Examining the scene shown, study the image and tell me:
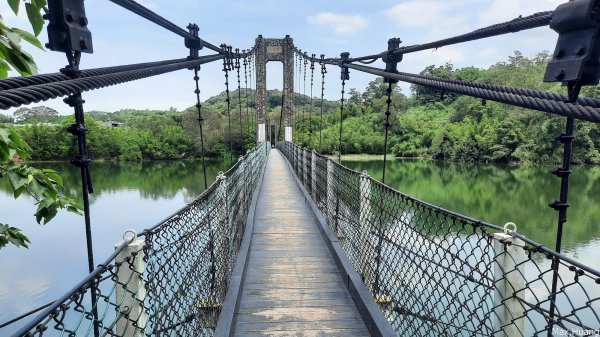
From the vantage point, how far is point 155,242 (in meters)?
1.05

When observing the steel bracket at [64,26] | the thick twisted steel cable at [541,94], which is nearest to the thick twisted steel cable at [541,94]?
the thick twisted steel cable at [541,94]

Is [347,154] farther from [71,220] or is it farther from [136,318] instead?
[136,318]

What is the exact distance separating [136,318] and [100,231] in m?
12.3

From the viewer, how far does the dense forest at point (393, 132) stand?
23.8 meters

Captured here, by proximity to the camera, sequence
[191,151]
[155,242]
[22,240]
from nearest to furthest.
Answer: [155,242] < [22,240] < [191,151]

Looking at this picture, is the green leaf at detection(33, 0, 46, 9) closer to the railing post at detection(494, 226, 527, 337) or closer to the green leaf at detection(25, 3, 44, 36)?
the green leaf at detection(25, 3, 44, 36)

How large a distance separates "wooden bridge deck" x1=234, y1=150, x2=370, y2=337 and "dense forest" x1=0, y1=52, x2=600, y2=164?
739 inches

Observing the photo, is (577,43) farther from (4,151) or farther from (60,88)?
(4,151)

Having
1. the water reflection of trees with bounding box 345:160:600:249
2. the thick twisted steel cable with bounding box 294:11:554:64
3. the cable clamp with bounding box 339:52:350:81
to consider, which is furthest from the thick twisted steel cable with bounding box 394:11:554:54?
the water reflection of trees with bounding box 345:160:600:249

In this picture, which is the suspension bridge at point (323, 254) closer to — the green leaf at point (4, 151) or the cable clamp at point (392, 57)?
the cable clamp at point (392, 57)

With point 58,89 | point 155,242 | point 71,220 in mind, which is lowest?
point 71,220

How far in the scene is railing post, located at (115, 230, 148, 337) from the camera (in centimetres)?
87

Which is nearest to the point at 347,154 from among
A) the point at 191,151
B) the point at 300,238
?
the point at 191,151

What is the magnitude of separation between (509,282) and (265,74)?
24746 millimetres
